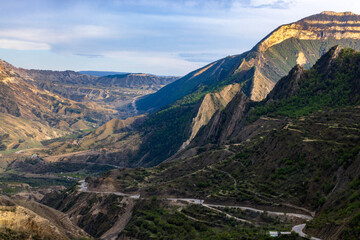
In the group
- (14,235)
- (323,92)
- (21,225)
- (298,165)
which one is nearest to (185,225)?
(298,165)

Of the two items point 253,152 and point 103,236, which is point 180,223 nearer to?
point 103,236

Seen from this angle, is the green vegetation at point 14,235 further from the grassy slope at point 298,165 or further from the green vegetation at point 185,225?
the grassy slope at point 298,165

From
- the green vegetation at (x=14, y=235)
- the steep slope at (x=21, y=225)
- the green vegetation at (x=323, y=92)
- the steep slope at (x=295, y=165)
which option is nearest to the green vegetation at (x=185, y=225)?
the steep slope at (x=295, y=165)

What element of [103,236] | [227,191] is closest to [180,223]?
[227,191]

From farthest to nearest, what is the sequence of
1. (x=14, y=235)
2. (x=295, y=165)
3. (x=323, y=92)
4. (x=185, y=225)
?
1. (x=323, y=92)
2. (x=295, y=165)
3. (x=185, y=225)
4. (x=14, y=235)

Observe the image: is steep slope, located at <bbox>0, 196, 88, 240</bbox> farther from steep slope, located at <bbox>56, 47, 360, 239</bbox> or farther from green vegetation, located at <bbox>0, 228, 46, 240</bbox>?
steep slope, located at <bbox>56, 47, 360, 239</bbox>

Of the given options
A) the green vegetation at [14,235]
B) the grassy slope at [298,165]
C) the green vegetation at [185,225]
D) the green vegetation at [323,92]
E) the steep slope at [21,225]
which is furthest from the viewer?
the green vegetation at [323,92]

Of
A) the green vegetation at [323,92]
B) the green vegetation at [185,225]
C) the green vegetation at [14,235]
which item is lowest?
the green vegetation at [185,225]

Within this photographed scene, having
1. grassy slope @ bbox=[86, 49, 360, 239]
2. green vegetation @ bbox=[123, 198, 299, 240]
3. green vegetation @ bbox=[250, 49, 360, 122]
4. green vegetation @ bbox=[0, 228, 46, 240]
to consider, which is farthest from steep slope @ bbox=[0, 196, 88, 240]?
green vegetation @ bbox=[250, 49, 360, 122]

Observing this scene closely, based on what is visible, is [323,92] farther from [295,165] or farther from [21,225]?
[21,225]
